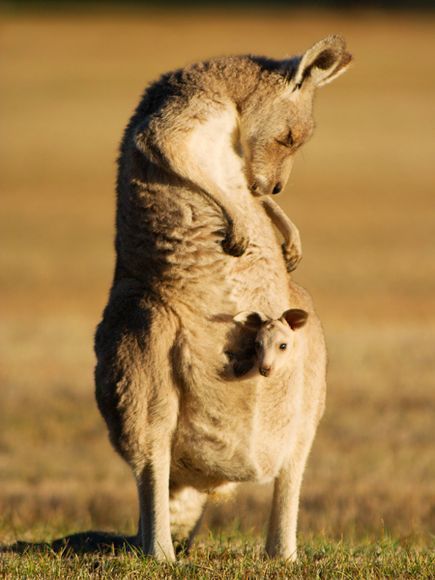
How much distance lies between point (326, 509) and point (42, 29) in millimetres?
43695

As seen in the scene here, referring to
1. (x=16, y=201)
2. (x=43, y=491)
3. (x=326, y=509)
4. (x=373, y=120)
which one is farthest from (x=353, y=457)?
(x=373, y=120)

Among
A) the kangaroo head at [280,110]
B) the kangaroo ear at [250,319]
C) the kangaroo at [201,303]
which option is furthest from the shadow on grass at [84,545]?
the kangaroo head at [280,110]

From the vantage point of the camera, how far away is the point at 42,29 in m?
49.7

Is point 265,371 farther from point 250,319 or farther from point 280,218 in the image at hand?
point 280,218

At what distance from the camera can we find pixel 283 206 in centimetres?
2922

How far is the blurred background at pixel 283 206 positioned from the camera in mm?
8695

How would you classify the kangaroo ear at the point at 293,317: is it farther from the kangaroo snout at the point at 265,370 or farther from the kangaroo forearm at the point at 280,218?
the kangaroo forearm at the point at 280,218

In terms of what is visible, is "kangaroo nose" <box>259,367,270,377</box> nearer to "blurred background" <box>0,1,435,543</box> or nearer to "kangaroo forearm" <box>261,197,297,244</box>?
"kangaroo forearm" <box>261,197,297,244</box>

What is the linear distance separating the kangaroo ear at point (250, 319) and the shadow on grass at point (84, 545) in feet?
3.59

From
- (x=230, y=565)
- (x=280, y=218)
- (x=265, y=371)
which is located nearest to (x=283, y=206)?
(x=280, y=218)

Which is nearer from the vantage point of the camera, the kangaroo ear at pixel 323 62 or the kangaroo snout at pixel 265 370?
the kangaroo snout at pixel 265 370

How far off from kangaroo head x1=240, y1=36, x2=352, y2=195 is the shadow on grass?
1.72m

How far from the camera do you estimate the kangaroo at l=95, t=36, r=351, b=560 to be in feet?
17.2

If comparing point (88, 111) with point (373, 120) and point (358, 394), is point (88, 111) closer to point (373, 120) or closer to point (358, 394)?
point (373, 120)
